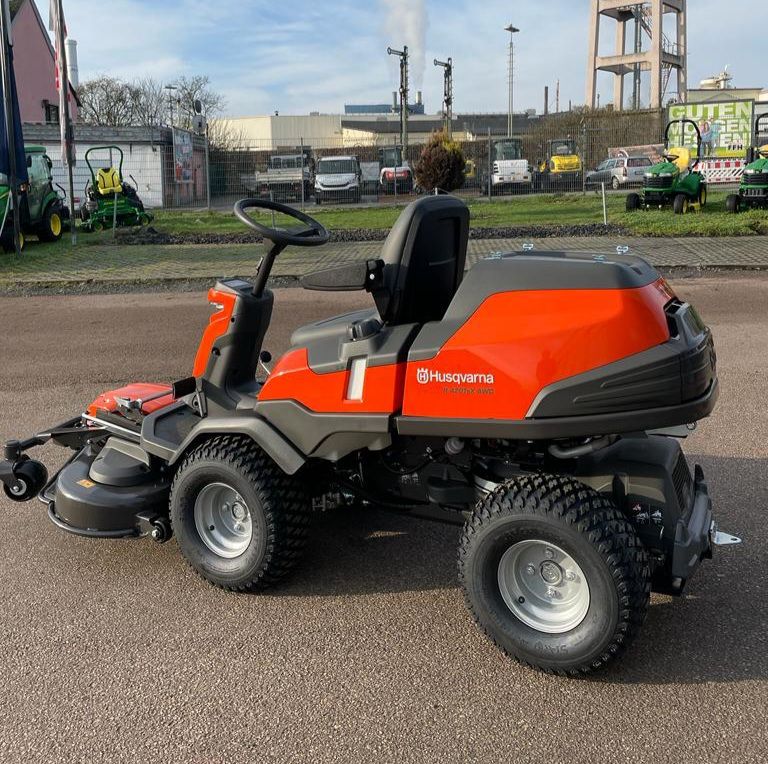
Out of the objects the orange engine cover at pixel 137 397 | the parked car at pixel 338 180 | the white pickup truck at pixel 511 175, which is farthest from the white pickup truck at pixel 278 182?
the orange engine cover at pixel 137 397

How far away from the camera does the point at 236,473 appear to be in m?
3.26

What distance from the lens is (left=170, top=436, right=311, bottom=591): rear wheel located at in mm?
3266

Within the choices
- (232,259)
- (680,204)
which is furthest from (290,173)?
(232,259)

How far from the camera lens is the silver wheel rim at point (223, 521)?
3445 millimetres

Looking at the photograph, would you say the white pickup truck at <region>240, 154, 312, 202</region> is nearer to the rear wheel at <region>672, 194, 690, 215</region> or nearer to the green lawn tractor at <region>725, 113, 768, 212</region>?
the rear wheel at <region>672, 194, 690, 215</region>

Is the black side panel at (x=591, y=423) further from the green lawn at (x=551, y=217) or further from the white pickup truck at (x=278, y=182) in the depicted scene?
the white pickup truck at (x=278, y=182)

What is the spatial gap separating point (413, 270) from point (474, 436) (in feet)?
2.19

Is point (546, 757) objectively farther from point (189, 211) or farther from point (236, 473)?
point (189, 211)

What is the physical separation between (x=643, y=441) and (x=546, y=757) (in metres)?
1.22

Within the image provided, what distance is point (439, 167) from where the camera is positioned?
26.6 metres

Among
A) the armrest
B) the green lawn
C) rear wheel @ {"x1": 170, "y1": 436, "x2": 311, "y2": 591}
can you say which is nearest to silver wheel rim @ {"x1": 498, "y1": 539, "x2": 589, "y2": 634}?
rear wheel @ {"x1": 170, "y1": 436, "x2": 311, "y2": 591}

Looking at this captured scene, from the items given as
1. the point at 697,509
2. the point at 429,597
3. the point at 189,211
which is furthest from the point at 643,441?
the point at 189,211

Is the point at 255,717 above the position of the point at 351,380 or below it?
below

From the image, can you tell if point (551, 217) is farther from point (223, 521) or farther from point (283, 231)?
point (223, 521)
